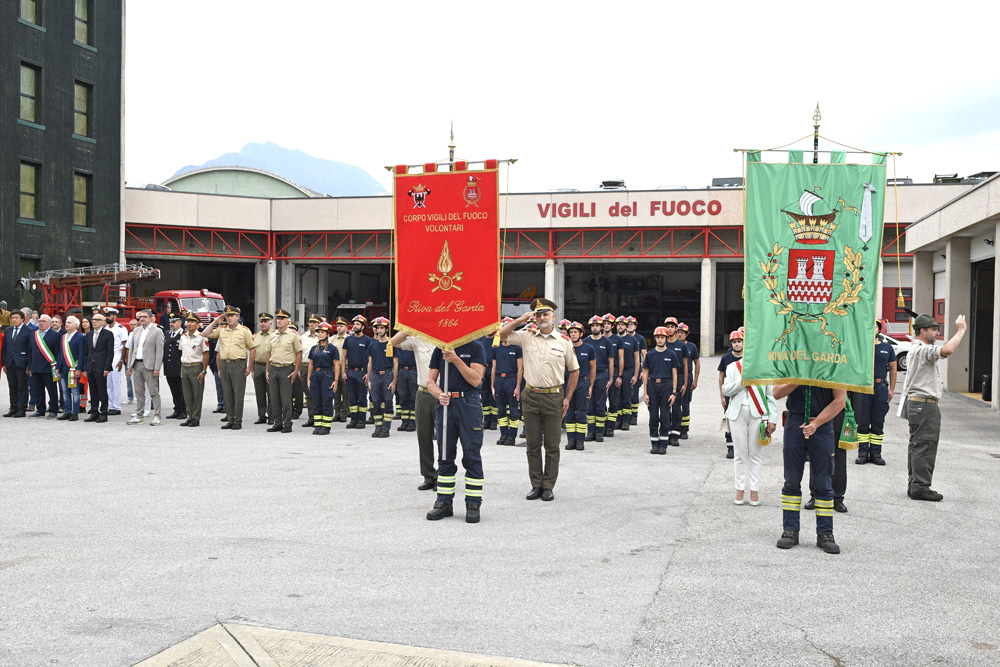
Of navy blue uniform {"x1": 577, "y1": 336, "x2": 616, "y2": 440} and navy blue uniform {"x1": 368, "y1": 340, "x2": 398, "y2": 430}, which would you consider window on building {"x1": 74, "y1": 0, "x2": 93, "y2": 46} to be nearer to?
navy blue uniform {"x1": 368, "y1": 340, "x2": 398, "y2": 430}

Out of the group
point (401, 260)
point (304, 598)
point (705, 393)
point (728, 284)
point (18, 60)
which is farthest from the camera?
point (728, 284)

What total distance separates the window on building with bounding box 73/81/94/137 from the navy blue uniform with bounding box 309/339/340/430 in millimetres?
23849

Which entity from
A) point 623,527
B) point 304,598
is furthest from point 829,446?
point 304,598

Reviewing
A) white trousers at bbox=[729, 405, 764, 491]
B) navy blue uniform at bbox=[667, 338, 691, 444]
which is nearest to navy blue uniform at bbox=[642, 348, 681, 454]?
navy blue uniform at bbox=[667, 338, 691, 444]

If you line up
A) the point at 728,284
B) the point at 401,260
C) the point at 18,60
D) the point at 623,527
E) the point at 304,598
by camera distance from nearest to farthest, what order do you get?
the point at 304,598, the point at 623,527, the point at 401,260, the point at 18,60, the point at 728,284

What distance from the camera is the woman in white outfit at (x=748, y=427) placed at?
8.42 m

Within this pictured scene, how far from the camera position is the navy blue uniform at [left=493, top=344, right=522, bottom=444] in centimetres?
1318

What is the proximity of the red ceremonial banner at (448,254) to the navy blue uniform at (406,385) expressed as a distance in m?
5.44

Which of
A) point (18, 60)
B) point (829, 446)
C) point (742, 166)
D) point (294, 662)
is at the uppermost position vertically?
point (18, 60)

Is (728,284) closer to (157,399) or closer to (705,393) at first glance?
(705,393)

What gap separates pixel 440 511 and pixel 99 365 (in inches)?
388

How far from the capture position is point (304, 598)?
17.5 ft

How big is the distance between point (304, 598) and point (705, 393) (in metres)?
18.9

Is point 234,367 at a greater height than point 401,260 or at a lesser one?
lesser
